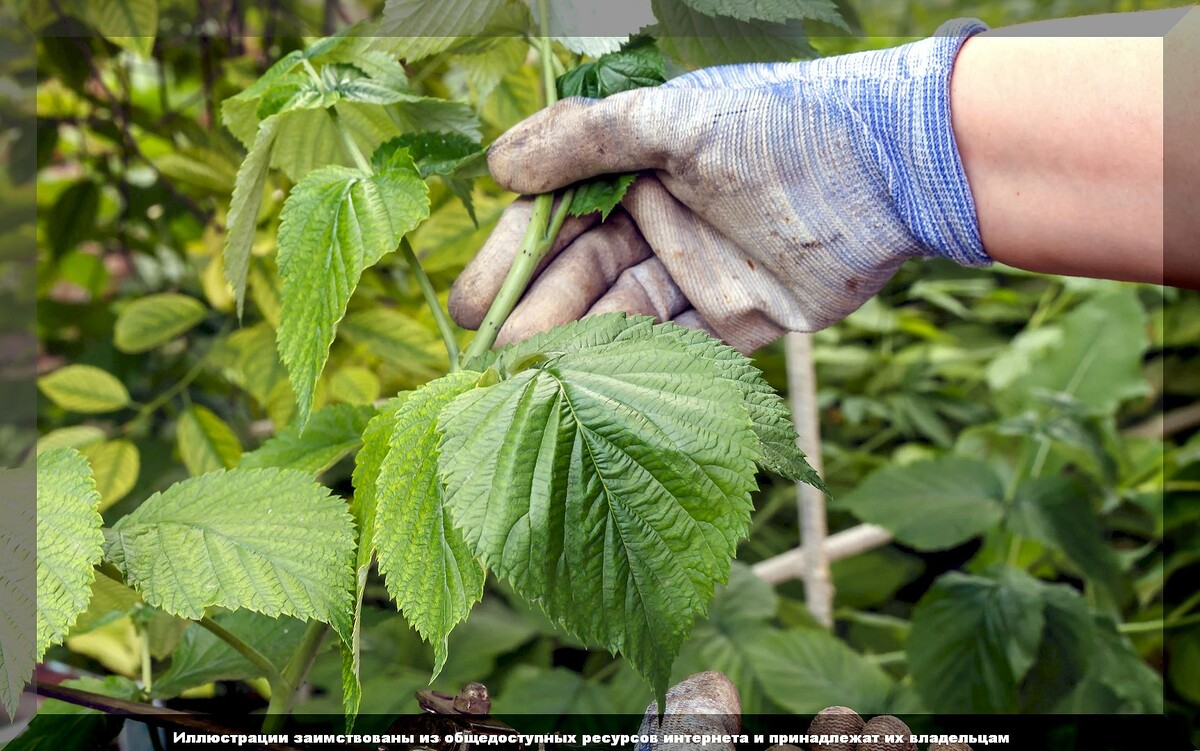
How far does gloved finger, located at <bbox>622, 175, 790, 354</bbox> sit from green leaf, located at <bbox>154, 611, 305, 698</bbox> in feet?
1.41

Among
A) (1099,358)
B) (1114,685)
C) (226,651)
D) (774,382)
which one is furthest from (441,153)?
(1099,358)

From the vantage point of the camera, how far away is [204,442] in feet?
3.35

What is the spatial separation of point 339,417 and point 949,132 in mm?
516

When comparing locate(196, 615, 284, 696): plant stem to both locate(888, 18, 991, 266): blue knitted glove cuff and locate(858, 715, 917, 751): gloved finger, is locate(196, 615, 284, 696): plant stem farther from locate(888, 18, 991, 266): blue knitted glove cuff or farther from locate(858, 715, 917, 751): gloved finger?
locate(888, 18, 991, 266): blue knitted glove cuff

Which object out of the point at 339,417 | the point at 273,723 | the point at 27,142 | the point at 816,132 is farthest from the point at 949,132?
the point at 27,142

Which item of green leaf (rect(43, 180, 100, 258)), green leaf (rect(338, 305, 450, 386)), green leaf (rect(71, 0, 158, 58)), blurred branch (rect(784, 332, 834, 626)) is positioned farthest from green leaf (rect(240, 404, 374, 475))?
green leaf (rect(43, 180, 100, 258))

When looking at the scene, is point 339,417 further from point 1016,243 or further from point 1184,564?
point 1184,564

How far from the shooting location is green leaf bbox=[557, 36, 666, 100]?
0.69 meters

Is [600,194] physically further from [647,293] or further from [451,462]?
[451,462]

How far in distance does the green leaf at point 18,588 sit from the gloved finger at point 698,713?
1.12 ft

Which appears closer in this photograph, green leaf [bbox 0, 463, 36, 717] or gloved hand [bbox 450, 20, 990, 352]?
green leaf [bbox 0, 463, 36, 717]

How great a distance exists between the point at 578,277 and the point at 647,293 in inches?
3.7

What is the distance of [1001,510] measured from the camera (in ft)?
3.95

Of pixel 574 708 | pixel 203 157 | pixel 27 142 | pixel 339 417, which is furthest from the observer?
pixel 27 142
